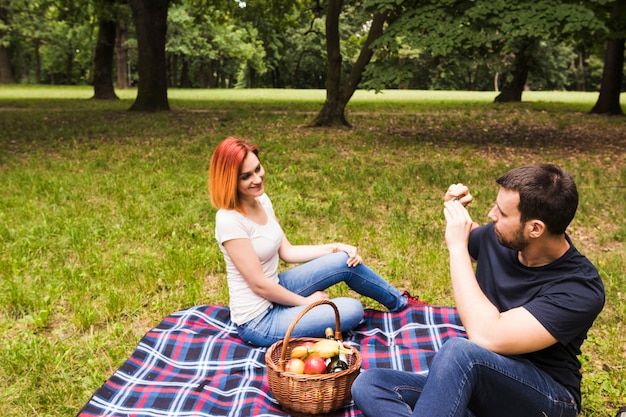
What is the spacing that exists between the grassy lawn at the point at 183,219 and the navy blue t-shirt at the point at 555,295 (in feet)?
2.90

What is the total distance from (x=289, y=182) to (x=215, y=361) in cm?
493

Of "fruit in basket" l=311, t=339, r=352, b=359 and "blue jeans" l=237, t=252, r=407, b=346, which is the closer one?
"fruit in basket" l=311, t=339, r=352, b=359

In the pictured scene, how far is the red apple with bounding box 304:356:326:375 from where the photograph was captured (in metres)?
3.28

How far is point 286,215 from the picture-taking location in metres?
7.14

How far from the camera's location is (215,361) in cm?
392

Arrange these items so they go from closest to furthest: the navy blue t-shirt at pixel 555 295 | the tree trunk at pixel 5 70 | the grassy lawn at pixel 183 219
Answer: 1. the navy blue t-shirt at pixel 555 295
2. the grassy lawn at pixel 183 219
3. the tree trunk at pixel 5 70

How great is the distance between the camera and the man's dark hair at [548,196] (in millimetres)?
2639

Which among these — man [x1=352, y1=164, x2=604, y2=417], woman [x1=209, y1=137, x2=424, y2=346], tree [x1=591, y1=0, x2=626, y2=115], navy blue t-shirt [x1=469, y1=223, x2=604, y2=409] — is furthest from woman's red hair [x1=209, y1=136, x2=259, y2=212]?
tree [x1=591, y1=0, x2=626, y2=115]

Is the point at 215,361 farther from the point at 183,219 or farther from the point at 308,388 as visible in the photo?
the point at 183,219

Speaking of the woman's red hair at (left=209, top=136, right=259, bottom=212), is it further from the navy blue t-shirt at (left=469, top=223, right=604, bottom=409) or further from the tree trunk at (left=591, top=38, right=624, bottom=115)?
the tree trunk at (left=591, top=38, right=624, bottom=115)

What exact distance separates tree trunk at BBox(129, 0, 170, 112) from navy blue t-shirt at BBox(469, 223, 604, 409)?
1544cm

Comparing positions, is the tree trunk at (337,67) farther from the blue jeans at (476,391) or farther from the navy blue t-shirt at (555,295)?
the blue jeans at (476,391)

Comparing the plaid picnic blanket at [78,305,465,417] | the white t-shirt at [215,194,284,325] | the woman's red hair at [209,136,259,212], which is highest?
the woman's red hair at [209,136,259,212]

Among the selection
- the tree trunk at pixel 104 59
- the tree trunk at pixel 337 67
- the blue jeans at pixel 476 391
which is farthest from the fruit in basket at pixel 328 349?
the tree trunk at pixel 104 59
